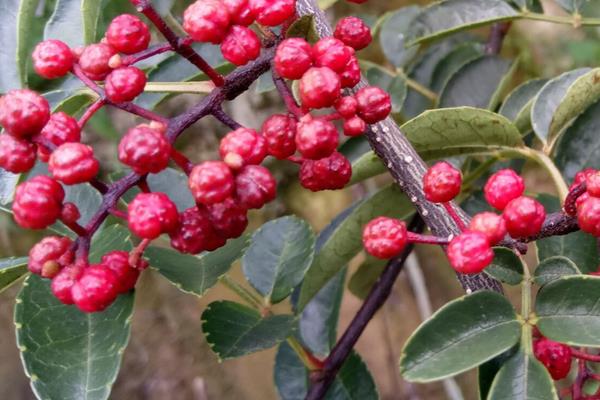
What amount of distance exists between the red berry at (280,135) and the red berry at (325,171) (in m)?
0.05

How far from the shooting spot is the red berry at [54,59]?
0.63m

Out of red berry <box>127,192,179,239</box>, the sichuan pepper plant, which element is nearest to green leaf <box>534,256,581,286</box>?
the sichuan pepper plant

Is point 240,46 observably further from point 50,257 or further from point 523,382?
point 523,382

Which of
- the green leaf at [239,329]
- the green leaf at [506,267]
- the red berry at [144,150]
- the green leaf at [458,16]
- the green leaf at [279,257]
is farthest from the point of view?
the green leaf at [458,16]

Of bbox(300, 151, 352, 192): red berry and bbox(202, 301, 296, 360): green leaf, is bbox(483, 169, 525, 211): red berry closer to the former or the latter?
bbox(300, 151, 352, 192): red berry

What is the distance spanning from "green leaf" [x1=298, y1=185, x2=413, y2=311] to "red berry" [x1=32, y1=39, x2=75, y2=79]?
40 cm

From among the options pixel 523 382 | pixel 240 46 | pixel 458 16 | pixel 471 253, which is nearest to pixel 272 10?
pixel 240 46

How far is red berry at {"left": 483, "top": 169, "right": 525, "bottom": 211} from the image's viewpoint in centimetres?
63

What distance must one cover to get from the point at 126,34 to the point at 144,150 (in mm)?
144

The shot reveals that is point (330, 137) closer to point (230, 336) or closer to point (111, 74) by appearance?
point (111, 74)

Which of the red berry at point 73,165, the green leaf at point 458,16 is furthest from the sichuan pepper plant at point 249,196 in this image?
the green leaf at point 458,16

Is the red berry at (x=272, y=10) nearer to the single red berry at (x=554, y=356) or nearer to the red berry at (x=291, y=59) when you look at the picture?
the red berry at (x=291, y=59)

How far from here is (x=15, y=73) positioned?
2.81ft

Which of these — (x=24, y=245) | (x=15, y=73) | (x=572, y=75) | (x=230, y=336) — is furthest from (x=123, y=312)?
→ (x=24, y=245)
